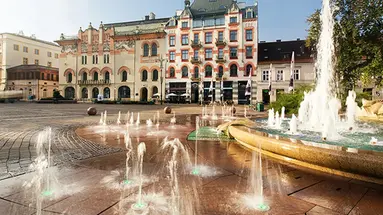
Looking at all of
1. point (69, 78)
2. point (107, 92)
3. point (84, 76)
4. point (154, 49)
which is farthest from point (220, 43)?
point (69, 78)

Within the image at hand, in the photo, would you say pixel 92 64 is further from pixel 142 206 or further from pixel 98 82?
pixel 142 206

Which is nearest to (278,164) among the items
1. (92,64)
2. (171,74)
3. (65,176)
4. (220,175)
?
(220,175)

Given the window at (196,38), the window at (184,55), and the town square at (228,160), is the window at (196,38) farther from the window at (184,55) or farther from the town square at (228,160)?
the town square at (228,160)

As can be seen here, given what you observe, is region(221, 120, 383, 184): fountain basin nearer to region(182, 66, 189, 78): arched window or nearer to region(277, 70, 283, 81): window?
region(277, 70, 283, 81): window

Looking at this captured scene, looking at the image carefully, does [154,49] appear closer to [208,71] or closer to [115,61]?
[115,61]

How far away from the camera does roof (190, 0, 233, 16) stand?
41.8m

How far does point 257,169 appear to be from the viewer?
13.3 feet

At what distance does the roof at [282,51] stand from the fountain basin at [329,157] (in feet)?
118

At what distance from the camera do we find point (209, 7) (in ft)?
142

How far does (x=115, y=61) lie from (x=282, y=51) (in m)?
32.6

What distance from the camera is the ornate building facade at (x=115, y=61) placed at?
45.2m

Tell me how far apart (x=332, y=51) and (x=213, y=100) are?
2722 centimetres

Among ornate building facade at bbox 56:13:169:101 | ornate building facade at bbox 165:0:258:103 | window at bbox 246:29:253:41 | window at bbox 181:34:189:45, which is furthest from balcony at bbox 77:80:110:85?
window at bbox 246:29:253:41

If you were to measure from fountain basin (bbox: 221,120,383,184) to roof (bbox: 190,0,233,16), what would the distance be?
133ft
